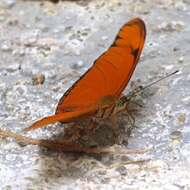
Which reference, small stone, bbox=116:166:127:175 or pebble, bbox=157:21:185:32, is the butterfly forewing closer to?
small stone, bbox=116:166:127:175

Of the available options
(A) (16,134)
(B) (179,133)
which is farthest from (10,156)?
(B) (179,133)

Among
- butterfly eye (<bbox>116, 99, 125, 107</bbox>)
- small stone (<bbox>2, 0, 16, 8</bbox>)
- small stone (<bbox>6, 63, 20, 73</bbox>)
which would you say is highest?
butterfly eye (<bbox>116, 99, 125, 107</bbox>)

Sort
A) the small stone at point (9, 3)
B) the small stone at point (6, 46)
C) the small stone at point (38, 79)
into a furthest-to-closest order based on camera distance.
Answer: the small stone at point (9, 3) < the small stone at point (6, 46) < the small stone at point (38, 79)

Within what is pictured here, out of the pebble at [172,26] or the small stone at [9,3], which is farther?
the small stone at [9,3]

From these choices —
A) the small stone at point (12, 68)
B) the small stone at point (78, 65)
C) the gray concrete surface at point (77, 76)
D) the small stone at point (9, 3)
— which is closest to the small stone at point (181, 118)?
the gray concrete surface at point (77, 76)

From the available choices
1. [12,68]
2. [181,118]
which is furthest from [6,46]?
[181,118]

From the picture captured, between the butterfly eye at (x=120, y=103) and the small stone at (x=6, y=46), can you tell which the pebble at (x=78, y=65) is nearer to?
the small stone at (x=6, y=46)

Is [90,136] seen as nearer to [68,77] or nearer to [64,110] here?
[64,110]

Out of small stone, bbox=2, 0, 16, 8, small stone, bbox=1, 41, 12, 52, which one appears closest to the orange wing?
small stone, bbox=1, 41, 12, 52
